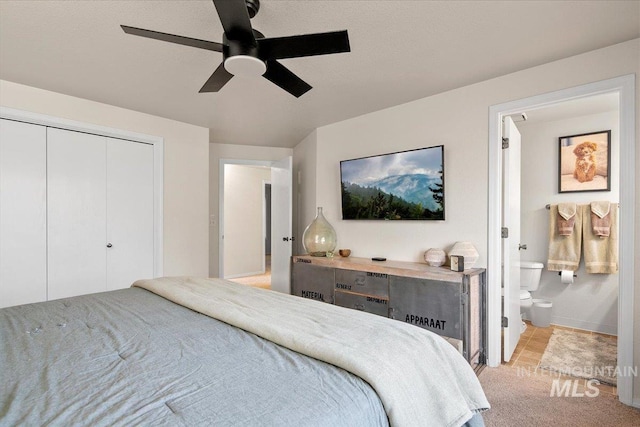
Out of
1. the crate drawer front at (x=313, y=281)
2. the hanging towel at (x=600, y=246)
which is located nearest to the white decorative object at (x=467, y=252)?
the crate drawer front at (x=313, y=281)

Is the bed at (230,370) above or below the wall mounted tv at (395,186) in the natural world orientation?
below

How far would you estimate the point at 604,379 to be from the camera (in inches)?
93.1

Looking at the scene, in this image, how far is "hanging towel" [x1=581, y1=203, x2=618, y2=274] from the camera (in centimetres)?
329

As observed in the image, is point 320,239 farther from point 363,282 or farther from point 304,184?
point 304,184

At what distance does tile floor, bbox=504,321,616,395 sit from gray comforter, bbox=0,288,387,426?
2.37m

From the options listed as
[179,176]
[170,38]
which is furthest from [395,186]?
[179,176]

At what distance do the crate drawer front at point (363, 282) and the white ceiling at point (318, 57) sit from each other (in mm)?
1665

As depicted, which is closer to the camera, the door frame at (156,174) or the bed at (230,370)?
the bed at (230,370)

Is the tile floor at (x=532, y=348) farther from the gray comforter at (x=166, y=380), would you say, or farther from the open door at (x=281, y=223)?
the open door at (x=281, y=223)

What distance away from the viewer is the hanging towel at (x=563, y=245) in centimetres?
347

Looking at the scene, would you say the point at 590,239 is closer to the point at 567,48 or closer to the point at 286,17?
the point at 567,48

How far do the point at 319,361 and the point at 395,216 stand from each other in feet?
7.84

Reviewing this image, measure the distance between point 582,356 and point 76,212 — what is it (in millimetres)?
4752

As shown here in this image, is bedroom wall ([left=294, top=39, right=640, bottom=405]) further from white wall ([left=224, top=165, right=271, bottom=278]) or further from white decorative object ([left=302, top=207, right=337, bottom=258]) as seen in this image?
white wall ([left=224, top=165, right=271, bottom=278])
